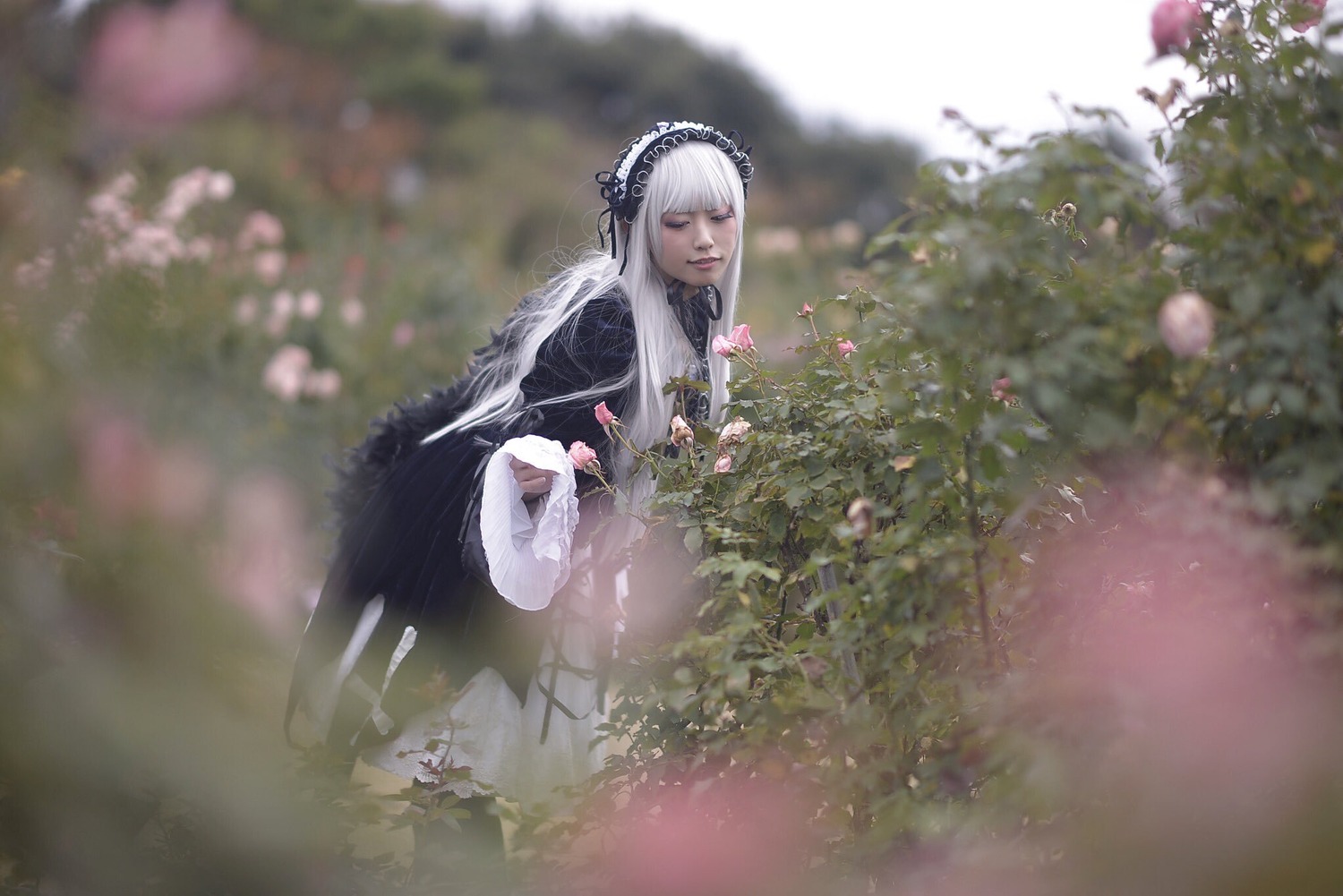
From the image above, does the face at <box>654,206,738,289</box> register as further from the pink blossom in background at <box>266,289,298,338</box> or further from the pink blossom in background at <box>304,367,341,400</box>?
the pink blossom in background at <box>266,289,298,338</box>

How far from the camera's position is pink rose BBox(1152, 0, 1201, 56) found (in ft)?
4.46

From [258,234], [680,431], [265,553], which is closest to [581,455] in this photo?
[680,431]

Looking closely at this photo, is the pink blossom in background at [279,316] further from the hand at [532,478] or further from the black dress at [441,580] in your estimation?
the hand at [532,478]

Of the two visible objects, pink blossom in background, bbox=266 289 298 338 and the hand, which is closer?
the hand

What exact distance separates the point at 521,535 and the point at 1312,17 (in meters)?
1.46

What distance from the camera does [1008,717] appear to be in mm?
1397

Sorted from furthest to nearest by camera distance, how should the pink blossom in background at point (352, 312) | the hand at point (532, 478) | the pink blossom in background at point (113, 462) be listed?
the pink blossom in background at point (352, 312), the pink blossom in background at point (113, 462), the hand at point (532, 478)

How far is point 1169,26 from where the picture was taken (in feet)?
4.46

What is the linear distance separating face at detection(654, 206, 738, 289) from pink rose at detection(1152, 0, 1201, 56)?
1.01 metres

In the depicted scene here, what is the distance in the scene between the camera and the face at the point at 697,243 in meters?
2.25

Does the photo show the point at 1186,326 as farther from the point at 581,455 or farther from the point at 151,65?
the point at 151,65

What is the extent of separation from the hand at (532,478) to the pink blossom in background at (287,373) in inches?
106

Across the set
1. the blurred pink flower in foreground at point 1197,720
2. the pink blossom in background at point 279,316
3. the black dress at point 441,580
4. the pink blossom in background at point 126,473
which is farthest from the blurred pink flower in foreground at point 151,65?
the blurred pink flower in foreground at point 1197,720

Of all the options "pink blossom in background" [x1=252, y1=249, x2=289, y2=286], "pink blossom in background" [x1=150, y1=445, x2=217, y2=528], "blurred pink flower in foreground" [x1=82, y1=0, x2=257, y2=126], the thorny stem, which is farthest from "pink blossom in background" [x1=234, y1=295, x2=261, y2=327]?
the thorny stem
